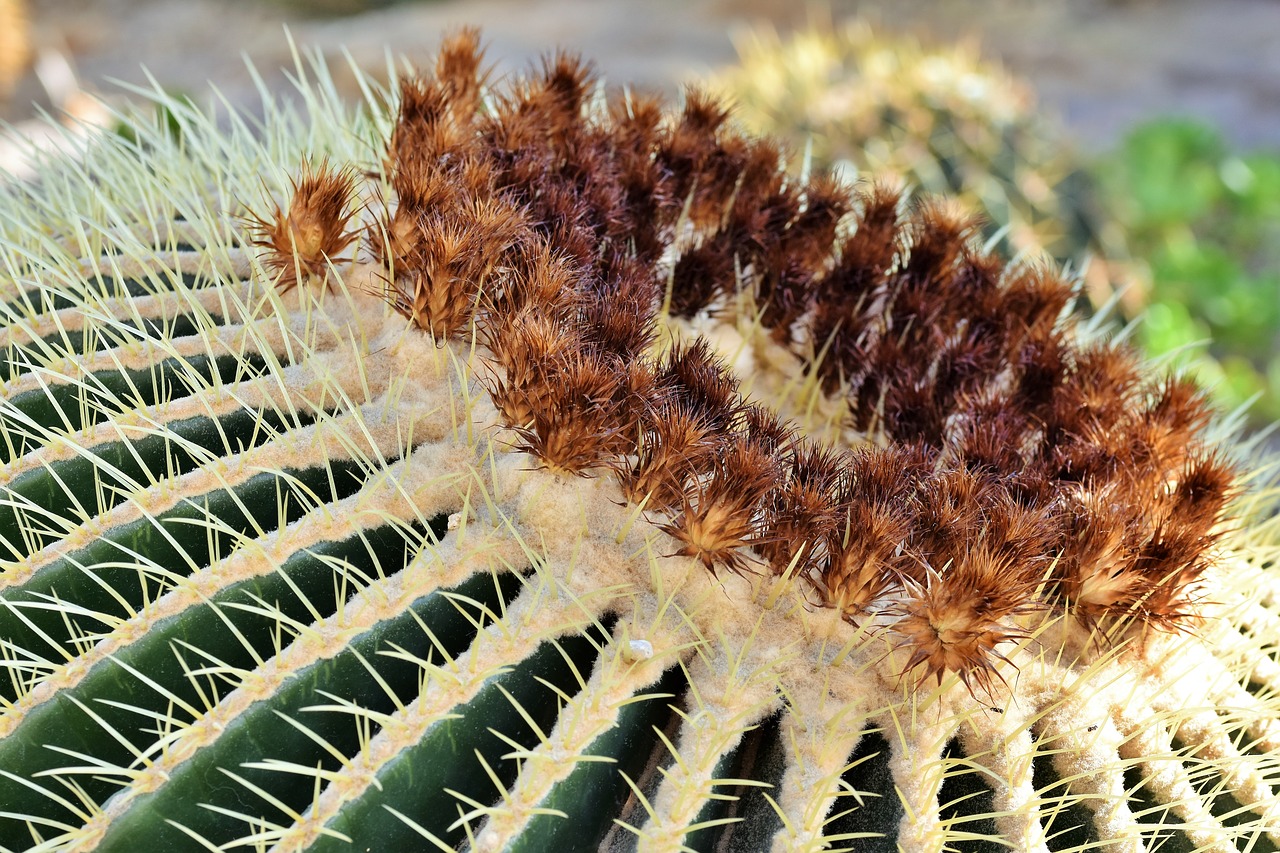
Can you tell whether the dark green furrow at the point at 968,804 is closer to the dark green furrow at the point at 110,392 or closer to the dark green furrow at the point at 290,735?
the dark green furrow at the point at 290,735

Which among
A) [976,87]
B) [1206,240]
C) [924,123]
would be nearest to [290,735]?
[924,123]

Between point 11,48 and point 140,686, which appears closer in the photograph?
point 140,686

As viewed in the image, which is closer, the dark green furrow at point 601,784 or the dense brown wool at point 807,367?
the dark green furrow at point 601,784

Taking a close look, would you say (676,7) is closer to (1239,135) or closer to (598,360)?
(1239,135)

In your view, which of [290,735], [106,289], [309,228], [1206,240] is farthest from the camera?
[1206,240]

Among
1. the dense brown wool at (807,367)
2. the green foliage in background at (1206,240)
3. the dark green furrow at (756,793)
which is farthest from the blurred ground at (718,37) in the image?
the dark green furrow at (756,793)

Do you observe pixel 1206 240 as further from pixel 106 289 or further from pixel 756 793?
pixel 106 289

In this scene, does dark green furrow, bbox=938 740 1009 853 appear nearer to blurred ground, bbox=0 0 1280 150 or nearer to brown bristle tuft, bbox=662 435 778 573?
brown bristle tuft, bbox=662 435 778 573
